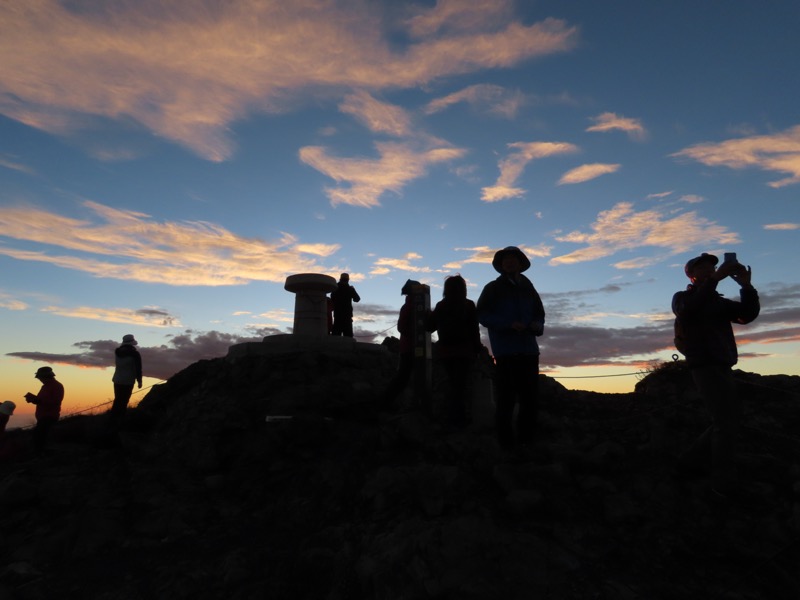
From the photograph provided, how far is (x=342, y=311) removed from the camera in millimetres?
13406

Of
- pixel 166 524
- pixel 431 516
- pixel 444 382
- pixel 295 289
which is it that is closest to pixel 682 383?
pixel 444 382

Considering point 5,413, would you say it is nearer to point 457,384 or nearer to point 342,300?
point 342,300

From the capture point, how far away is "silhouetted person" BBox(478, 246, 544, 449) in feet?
19.9

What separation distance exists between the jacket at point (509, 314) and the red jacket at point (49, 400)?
29.1 feet

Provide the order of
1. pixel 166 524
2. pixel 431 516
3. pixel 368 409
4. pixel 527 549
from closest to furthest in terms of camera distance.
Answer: pixel 527 549 < pixel 431 516 < pixel 166 524 < pixel 368 409

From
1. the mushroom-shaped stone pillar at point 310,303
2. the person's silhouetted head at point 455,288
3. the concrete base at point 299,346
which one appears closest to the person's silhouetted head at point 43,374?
the concrete base at point 299,346

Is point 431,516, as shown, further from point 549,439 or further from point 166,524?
point 166,524

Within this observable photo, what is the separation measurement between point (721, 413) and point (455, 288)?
357cm

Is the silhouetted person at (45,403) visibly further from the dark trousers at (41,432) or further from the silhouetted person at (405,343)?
the silhouetted person at (405,343)

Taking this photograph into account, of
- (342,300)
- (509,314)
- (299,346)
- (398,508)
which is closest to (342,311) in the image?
(342,300)

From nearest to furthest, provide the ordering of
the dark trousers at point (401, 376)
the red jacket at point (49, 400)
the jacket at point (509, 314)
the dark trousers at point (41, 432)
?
1. the jacket at point (509, 314)
2. the dark trousers at point (401, 376)
3. the dark trousers at point (41, 432)
4. the red jacket at point (49, 400)

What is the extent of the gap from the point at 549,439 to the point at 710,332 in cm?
275

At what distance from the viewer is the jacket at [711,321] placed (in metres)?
4.88

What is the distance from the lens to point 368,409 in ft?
28.5
